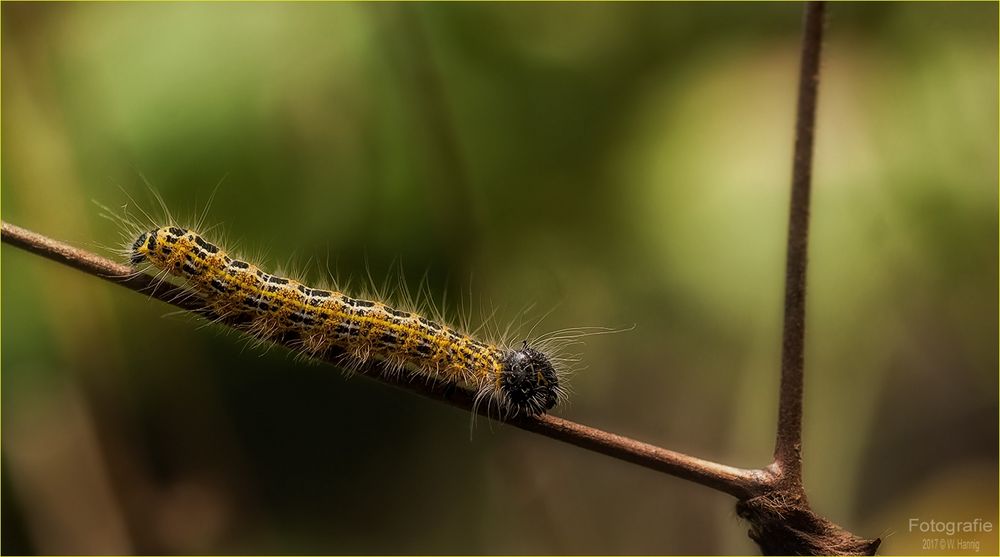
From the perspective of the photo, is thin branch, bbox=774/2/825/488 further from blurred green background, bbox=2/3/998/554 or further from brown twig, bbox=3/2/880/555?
blurred green background, bbox=2/3/998/554

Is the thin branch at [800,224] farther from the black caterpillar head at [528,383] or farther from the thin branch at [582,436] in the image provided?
the black caterpillar head at [528,383]

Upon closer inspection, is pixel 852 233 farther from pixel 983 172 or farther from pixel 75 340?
pixel 75 340

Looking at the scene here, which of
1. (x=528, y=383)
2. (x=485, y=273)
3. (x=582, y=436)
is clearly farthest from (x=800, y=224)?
(x=485, y=273)

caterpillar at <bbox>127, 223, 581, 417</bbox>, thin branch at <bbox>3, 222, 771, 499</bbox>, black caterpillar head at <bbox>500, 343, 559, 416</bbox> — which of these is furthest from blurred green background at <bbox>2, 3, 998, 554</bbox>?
thin branch at <bbox>3, 222, 771, 499</bbox>

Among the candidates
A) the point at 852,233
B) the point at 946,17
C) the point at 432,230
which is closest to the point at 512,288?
the point at 432,230

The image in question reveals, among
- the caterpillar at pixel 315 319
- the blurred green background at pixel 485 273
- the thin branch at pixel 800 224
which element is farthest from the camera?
the blurred green background at pixel 485 273

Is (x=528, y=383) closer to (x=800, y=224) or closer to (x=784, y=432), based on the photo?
(x=784, y=432)

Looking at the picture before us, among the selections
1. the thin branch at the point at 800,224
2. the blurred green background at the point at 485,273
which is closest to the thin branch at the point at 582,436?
the thin branch at the point at 800,224

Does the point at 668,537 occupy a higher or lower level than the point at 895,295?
lower
